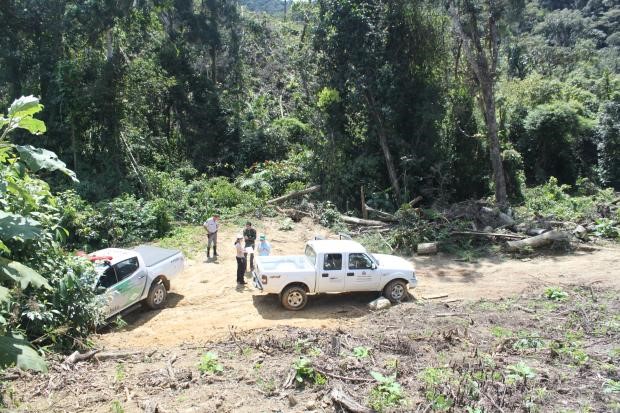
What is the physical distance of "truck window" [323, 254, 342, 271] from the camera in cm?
1186

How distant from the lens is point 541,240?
1631 centimetres

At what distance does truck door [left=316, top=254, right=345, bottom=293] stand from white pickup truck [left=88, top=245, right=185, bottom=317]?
141 inches

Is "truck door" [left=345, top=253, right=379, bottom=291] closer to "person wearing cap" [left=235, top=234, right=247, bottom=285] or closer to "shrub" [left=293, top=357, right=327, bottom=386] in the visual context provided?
"person wearing cap" [left=235, top=234, right=247, bottom=285]

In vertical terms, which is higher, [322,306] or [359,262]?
[359,262]

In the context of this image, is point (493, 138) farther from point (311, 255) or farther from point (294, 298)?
point (294, 298)

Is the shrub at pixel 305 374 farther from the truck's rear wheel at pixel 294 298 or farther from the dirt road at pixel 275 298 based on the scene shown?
the truck's rear wheel at pixel 294 298

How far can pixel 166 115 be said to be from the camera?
30547 millimetres

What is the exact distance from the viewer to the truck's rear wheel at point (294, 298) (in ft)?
38.4

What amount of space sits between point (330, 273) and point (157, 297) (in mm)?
4052

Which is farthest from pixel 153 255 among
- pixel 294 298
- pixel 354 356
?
pixel 354 356

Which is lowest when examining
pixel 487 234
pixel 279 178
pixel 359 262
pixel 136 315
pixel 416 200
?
pixel 136 315

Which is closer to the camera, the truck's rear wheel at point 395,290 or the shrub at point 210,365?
the shrub at point 210,365

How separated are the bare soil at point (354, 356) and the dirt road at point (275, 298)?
0.06 metres

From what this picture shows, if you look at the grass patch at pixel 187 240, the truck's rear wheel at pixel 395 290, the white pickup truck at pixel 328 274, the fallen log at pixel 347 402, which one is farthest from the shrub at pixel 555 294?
the grass patch at pixel 187 240
